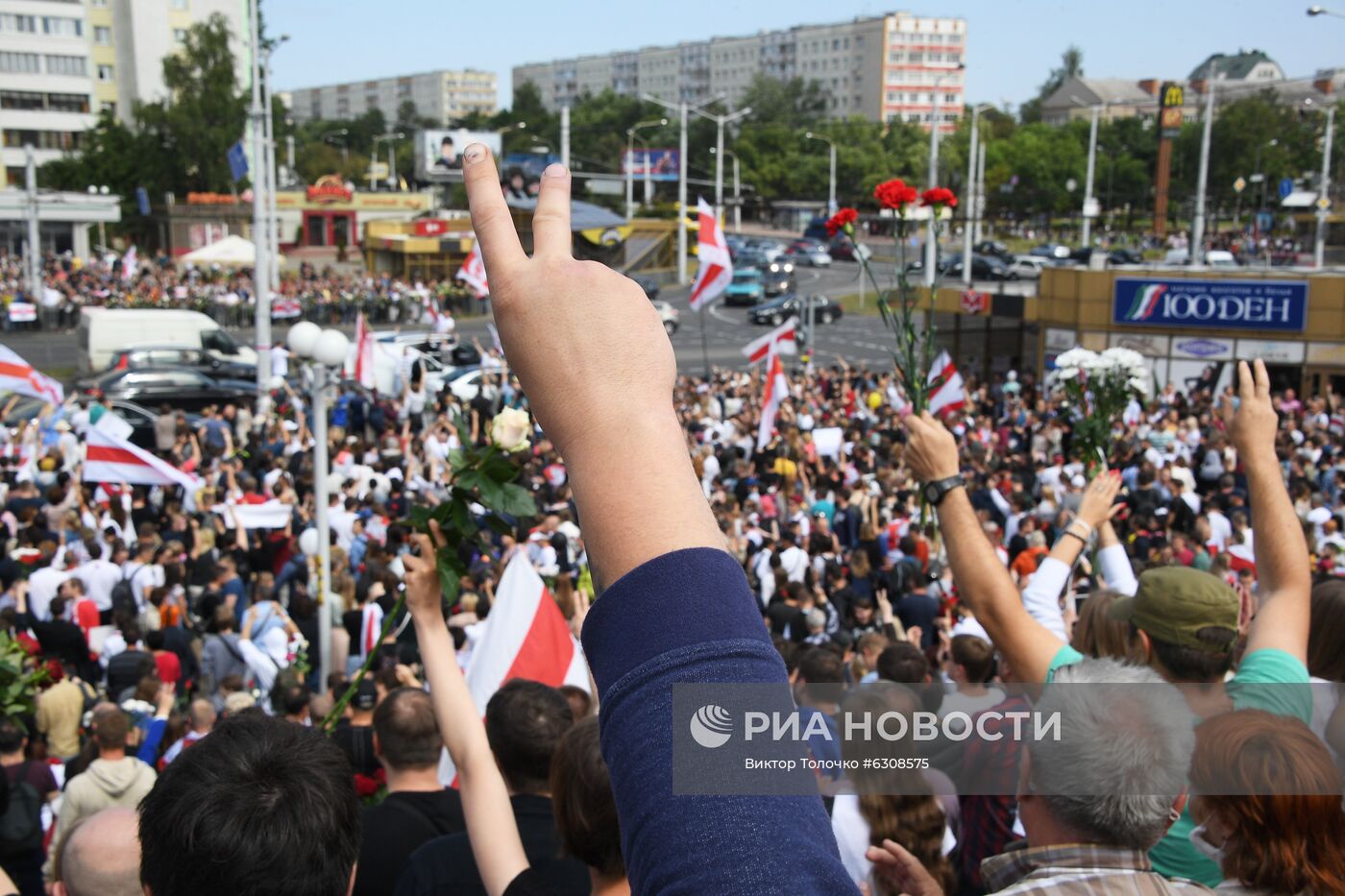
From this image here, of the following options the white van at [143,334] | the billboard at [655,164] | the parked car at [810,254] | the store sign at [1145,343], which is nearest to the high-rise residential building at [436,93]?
the billboard at [655,164]

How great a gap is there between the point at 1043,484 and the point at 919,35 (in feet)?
403

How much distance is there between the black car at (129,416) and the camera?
17.0 m

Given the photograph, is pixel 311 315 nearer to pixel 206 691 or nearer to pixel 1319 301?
pixel 1319 301

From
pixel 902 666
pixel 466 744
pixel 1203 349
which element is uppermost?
pixel 466 744

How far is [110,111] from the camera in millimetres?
72562

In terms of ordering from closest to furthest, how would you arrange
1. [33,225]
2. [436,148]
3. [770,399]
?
1. [770,399]
2. [33,225]
3. [436,148]

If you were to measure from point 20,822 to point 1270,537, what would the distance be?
4.65 m

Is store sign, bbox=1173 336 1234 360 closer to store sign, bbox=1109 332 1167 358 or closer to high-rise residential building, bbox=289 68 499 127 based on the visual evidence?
store sign, bbox=1109 332 1167 358

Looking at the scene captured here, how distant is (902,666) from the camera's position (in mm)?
5371

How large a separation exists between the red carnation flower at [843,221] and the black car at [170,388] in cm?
1592

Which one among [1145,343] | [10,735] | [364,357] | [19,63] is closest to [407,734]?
[10,735]

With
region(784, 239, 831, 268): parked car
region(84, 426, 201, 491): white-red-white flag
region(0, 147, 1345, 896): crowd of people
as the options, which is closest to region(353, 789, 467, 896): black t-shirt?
region(0, 147, 1345, 896): crowd of people

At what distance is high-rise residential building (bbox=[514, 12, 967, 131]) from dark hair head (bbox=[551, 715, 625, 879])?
363 ft

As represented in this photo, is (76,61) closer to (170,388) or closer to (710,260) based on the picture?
(170,388)
